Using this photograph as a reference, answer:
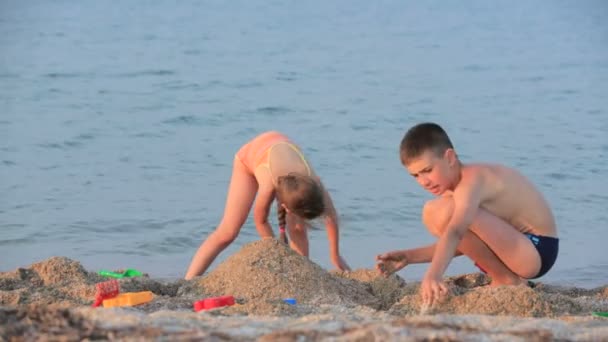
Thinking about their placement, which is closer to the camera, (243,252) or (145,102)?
(243,252)

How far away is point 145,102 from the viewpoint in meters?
11.6

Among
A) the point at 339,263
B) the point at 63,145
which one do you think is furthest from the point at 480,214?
the point at 63,145

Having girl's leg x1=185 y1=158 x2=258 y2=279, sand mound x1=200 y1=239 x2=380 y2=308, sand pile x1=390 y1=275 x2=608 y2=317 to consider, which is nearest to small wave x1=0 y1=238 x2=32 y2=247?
girl's leg x1=185 y1=158 x2=258 y2=279

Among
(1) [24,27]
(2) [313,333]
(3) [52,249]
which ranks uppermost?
(1) [24,27]

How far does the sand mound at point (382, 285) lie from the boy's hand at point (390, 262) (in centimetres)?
7

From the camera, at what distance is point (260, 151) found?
19.8ft

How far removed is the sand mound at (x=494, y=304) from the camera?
4.32 metres

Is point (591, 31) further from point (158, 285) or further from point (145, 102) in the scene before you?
point (158, 285)

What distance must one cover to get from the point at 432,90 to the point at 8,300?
8667 mm

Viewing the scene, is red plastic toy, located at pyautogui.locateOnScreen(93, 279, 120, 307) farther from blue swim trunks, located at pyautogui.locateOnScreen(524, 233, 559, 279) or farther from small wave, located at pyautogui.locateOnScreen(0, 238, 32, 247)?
small wave, located at pyautogui.locateOnScreen(0, 238, 32, 247)

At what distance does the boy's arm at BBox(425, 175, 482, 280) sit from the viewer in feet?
14.9

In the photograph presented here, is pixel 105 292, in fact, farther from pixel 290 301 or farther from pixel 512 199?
pixel 512 199

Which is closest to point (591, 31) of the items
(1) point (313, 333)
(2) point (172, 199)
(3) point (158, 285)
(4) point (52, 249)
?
(2) point (172, 199)

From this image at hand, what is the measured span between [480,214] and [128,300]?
165 cm
